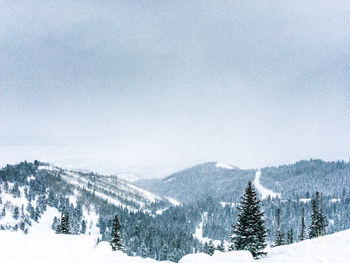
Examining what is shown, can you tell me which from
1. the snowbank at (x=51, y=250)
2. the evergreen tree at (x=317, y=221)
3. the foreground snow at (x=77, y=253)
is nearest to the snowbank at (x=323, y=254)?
the foreground snow at (x=77, y=253)

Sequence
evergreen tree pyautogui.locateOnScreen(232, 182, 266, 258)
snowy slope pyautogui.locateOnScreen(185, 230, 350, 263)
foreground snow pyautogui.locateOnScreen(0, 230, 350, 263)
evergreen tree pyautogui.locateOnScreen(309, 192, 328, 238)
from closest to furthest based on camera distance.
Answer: foreground snow pyautogui.locateOnScreen(0, 230, 350, 263)
snowy slope pyautogui.locateOnScreen(185, 230, 350, 263)
evergreen tree pyautogui.locateOnScreen(232, 182, 266, 258)
evergreen tree pyautogui.locateOnScreen(309, 192, 328, 238)

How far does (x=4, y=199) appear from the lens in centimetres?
16738

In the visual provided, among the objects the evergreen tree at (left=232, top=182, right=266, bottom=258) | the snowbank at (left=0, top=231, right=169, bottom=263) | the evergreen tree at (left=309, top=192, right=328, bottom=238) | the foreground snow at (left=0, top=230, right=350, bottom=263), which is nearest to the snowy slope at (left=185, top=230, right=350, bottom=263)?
the foreground snow at (left=0, top=230, right=350, bottom=263)

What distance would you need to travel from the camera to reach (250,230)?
1143 inches

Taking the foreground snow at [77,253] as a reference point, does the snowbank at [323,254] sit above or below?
below

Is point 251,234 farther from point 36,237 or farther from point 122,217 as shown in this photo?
point 122,217

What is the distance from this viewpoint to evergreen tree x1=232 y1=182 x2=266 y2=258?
28625 mm

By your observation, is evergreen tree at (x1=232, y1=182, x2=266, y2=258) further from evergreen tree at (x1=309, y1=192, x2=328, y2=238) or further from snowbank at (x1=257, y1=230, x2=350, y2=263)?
evergreen tree at (x1=309, y1=192, x2=328, y2=238)

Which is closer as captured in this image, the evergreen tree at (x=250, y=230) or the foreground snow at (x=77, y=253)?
the foreground snow at (x=77, y=253)

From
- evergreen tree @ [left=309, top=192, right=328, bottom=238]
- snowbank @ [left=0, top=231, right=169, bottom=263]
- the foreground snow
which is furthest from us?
evergreen tree @ [left=309, top=192, right=328, bottom=238]

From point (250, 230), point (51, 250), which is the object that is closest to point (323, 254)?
point (250, 230)

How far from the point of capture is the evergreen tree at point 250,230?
28.6 meters

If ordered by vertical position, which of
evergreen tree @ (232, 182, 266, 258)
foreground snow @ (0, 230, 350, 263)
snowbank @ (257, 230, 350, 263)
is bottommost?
evergreen tree @ (232, 182, 266, 258)

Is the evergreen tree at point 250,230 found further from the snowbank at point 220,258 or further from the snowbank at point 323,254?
the snowbank at point 220,258
